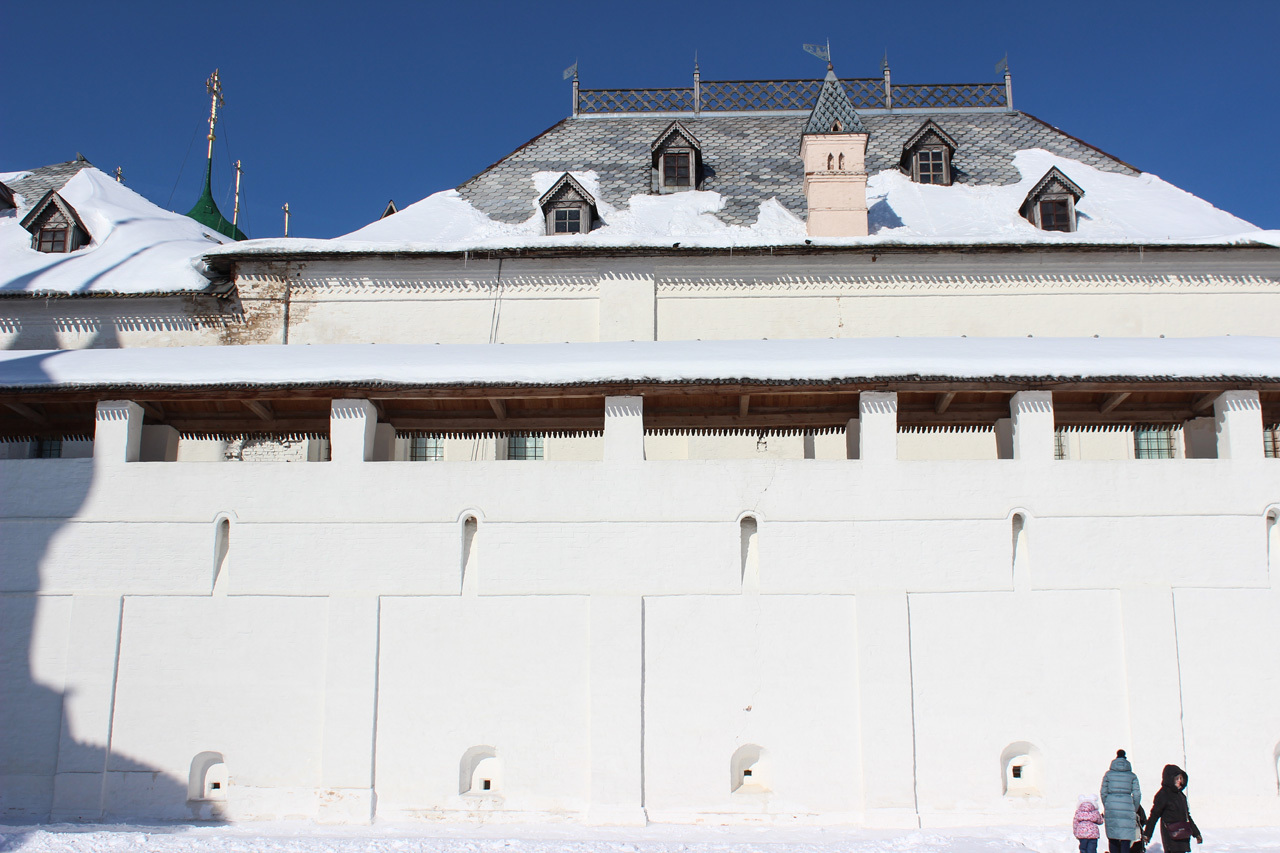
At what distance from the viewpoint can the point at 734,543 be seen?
8.69 m

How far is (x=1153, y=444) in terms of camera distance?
39.1 ft

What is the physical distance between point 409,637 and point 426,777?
1.23 m

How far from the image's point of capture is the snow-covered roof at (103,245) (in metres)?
12.2

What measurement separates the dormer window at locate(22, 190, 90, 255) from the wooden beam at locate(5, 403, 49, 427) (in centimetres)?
471

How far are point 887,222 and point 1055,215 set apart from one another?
2180 mm

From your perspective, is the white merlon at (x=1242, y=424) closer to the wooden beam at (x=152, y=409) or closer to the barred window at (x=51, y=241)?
the wooden beam at (x=152, y=409)

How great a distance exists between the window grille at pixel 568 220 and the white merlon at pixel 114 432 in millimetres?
5875

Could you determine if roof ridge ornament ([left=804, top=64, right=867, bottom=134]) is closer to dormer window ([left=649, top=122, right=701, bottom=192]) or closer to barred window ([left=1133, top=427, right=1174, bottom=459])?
dormer window ([left=649, top=122, right=701, bottom=192])

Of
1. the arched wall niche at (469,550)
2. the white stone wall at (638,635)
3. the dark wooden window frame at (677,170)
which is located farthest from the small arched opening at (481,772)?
the dark wooden window frame at (677,170)

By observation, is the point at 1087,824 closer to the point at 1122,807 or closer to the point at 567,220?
the point at 1122,807

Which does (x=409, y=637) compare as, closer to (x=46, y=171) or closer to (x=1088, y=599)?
(x=1088, y=599)

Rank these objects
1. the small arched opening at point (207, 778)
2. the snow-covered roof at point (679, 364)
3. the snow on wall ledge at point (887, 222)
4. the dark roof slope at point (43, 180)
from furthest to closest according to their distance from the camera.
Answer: the dark roof slope at point (43, 180) → the snow on wall ledge at point (887, 222) → the snow-covered roof at point (679, 364) → the small arched opening at point (207, 778)

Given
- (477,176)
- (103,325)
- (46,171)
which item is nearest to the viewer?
(103,325)

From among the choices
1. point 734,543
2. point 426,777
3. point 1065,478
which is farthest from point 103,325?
point 1065,478
